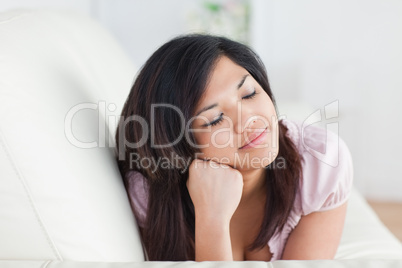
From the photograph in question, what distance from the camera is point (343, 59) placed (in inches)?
142

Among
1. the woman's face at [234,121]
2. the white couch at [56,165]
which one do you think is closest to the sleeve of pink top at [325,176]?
the woman's face at [234,121]

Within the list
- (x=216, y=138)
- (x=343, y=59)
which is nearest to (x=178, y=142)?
(x=216, y=138)

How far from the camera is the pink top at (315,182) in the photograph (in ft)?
4.51

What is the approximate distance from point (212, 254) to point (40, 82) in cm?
50

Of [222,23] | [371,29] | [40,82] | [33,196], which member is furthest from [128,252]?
[371,29]

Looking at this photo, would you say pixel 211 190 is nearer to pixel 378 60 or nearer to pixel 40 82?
pixel 40 82

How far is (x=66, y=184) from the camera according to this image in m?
1.08

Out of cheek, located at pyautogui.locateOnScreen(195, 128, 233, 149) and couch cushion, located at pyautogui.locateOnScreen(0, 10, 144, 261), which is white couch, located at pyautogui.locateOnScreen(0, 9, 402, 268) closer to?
couch cushion, located at pyautogui.locateOnScreen(0, 10, 144, 261)

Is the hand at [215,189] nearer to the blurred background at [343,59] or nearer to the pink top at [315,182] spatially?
the pink top at [315,182]

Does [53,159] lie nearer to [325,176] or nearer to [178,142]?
[178,142]

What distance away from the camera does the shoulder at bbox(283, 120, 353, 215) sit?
1370 millimetres

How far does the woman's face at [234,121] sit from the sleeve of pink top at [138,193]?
20 centimetres

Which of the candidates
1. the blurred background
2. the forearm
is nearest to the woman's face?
the forearm

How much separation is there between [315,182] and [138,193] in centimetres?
42
